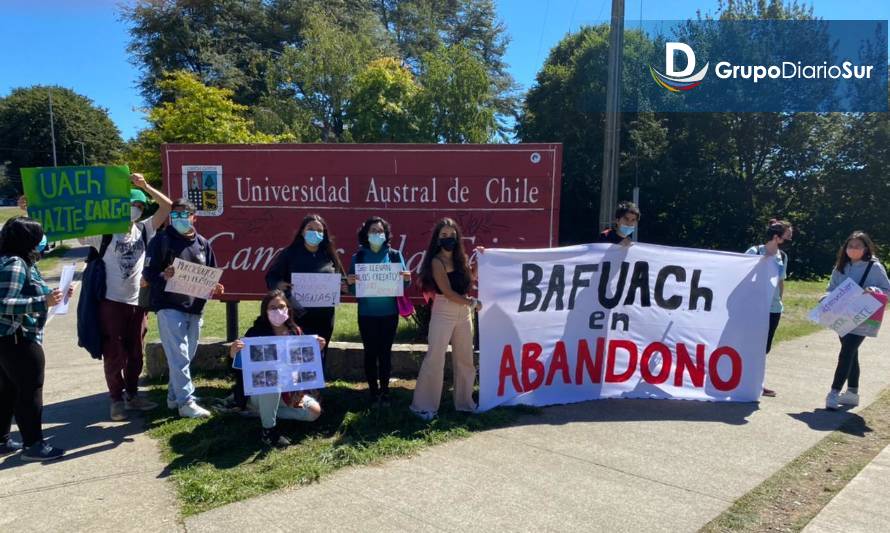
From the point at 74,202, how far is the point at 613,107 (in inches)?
339

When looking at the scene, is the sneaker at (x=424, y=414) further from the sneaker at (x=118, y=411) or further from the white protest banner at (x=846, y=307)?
the white protest banner at (x=846, y=307)

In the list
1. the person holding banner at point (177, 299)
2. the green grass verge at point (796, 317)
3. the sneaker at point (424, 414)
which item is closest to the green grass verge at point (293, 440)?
the sneaker at point (424, 414)

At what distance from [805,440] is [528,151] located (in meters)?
3.64

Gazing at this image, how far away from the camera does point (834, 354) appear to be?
25.9ft

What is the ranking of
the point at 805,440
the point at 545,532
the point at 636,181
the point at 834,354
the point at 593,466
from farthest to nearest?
the point at 636,181
the point at 834,354
the point at 805,440
the point at 593,466
the point at 545,532

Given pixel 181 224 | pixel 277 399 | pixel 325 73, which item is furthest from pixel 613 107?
pixel 325 73

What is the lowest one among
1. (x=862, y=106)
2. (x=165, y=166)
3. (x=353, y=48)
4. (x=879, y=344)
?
(x=879, y=344)

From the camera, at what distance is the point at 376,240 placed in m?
5.16

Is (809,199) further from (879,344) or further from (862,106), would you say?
(879,344)

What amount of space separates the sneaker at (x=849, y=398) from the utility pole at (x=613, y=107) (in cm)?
541

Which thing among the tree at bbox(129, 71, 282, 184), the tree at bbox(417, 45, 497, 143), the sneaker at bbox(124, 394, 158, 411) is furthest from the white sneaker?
the tree at bbox(417, 45, 497, 143)

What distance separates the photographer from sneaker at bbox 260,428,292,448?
4453mm

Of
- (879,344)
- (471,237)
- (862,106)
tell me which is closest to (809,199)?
(862,106)

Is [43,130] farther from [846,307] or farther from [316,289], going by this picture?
[846,307]
